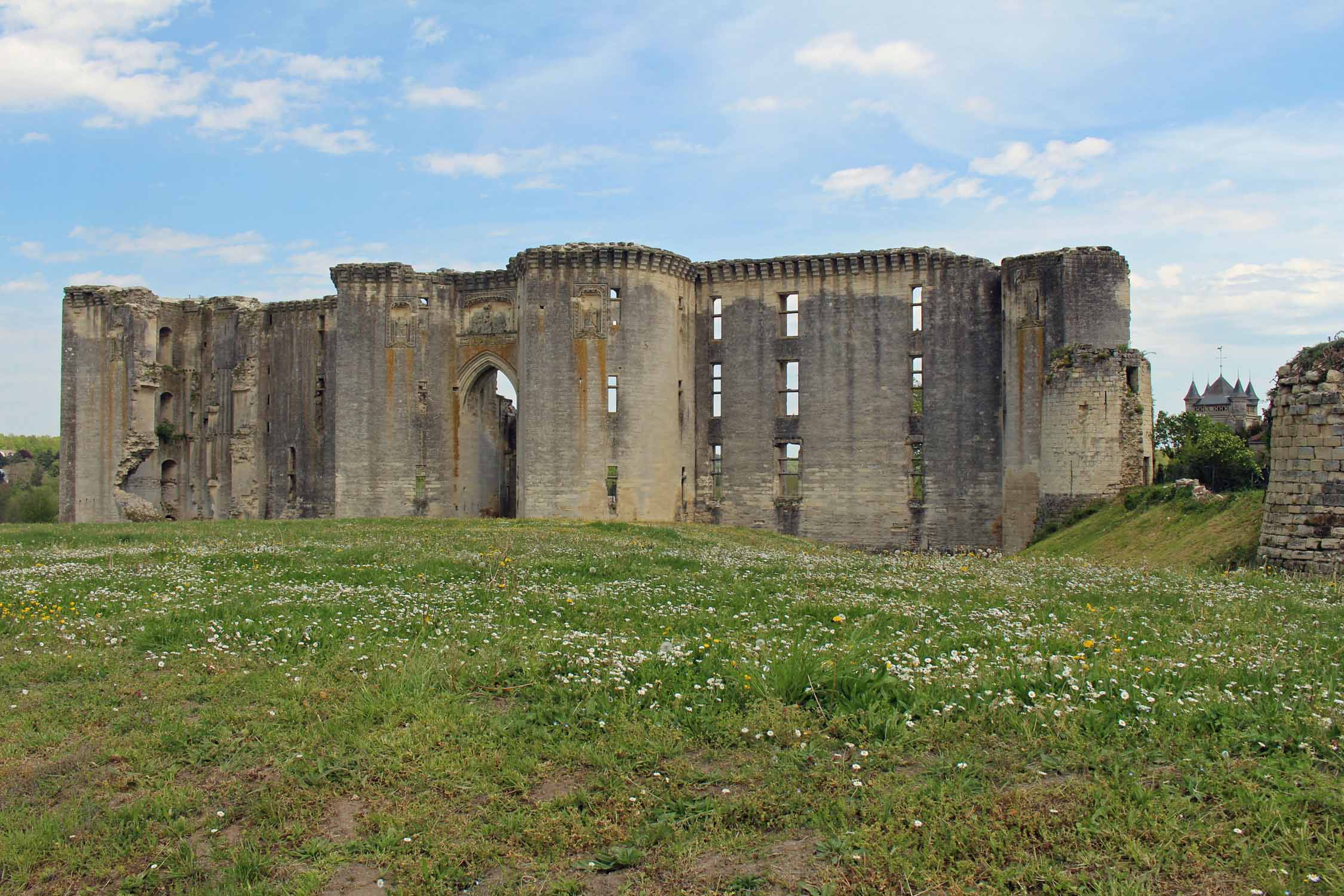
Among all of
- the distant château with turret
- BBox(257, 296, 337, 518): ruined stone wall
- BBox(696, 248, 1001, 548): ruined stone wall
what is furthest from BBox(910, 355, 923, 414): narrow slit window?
the distant château with turret

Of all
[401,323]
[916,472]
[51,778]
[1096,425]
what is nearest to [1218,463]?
[1096,425]

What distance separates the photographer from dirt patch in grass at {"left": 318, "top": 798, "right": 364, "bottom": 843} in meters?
5.82

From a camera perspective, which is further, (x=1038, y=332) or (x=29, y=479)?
(x=29, y=479)

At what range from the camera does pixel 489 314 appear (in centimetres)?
3669

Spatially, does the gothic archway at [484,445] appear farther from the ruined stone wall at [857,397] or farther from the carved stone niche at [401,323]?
the ruined stone wall at [857,397]

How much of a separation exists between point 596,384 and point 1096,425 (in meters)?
15.2

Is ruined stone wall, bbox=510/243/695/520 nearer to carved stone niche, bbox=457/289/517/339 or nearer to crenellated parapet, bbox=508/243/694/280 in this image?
crenellated parapet, bbox=508/243/694/280

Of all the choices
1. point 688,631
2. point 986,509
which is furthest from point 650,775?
point 986,509

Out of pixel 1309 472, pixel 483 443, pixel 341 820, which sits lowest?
pixel 341 820

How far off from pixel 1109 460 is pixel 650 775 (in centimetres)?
2394

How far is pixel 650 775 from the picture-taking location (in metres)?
6.23

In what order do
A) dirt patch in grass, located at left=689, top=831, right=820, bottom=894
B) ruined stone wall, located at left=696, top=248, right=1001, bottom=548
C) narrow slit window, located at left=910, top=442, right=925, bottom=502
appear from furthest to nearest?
narrow slit window, located at left=910, top=442, right=925, bottom=502 < ruined stone wall, located at left=696, top=248, right=1001, bottom=548 < dirt patch in grass, located at left=689, top=831, right=820, bottom=894

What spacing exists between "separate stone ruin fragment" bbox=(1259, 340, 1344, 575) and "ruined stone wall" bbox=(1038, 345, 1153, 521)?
10.5 m

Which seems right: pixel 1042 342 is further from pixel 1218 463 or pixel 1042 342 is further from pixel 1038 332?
pixel 1218 463
